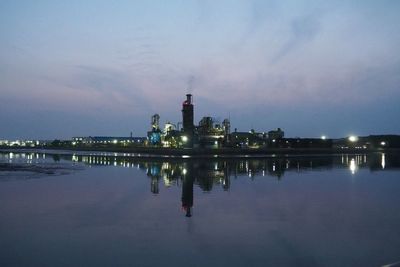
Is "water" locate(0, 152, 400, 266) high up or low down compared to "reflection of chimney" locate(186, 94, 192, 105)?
down

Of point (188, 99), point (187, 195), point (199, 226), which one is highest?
point (188, 99)

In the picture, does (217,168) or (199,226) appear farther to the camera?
(217,168)

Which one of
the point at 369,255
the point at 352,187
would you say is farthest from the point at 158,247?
the point at 352,187

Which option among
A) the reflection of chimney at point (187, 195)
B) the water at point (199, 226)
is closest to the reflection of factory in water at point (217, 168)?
the reflection of chimney at point (187, 195)

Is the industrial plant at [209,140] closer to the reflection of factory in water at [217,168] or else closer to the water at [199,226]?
the reflection of factory in water at [217,168]

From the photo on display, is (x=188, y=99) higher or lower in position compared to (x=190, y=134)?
higher

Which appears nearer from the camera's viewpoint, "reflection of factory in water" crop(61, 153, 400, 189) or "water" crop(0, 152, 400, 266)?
"water" crop(0, 152, 400, 266)

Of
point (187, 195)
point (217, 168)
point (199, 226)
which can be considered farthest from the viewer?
point (217, 168)

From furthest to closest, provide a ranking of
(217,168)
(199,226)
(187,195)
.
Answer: (217,168) → (187,195) → (199,226)

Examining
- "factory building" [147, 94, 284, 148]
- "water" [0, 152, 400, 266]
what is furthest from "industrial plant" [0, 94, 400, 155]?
"water" [0, 152, 400, 266]

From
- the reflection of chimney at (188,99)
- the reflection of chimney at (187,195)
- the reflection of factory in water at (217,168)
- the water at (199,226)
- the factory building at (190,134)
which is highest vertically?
the reflection of chimney at (188,99)

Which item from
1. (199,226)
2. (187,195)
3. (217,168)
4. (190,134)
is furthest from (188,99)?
(199,226)

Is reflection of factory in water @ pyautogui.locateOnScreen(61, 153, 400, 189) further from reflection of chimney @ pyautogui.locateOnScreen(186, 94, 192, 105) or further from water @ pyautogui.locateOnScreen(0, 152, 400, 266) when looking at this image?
reflection of chimney @ pyautogui.locateOnScreen(186, 94, 192, 105)

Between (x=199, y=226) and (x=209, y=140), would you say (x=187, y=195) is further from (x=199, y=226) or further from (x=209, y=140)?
(x=209, y=140)
